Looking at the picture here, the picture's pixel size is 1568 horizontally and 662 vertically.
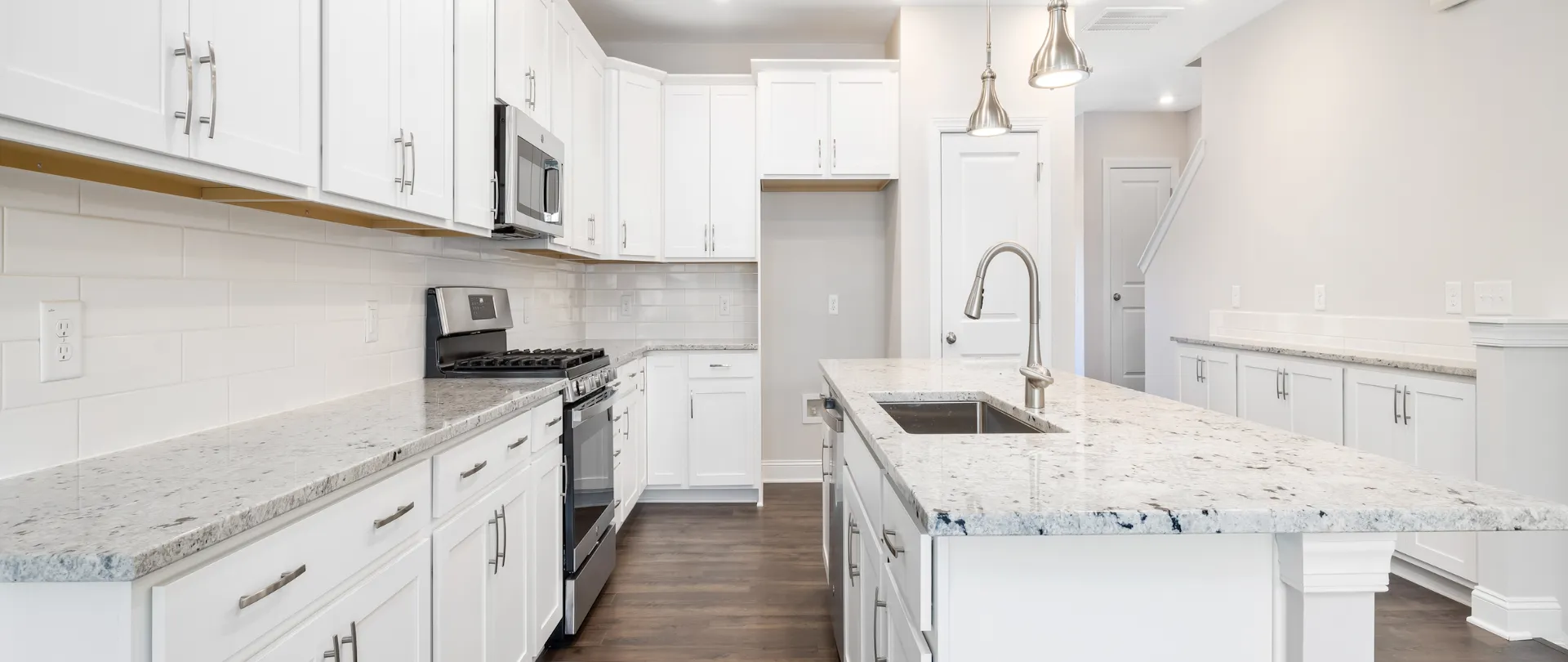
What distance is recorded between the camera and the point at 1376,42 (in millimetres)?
3240

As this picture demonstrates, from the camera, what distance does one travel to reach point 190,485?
1001mm

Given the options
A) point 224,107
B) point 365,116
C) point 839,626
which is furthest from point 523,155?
point 839,626

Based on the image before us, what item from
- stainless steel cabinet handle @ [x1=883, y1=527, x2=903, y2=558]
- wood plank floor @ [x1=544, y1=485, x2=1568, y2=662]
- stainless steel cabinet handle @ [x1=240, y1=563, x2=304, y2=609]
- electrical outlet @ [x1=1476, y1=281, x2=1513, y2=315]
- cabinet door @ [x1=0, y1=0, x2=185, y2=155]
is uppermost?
cabinet door @ [x1=0, y1=0, x2=185, y2=155]

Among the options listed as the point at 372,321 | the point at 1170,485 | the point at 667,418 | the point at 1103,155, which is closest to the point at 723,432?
the point at 667,418

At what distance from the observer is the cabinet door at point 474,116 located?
208 cm

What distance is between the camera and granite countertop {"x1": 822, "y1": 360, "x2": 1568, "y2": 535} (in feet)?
2.66

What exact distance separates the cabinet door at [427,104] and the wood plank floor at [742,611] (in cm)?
151

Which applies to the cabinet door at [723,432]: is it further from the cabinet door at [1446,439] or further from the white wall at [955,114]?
the cabinet door at [1446,439]

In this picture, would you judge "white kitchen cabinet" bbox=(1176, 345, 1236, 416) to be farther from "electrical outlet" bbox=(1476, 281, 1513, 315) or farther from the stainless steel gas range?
the stainless steel gas range

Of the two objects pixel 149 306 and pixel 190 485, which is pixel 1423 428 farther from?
pixel 149 306

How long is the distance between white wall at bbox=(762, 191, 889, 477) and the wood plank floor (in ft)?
3.29

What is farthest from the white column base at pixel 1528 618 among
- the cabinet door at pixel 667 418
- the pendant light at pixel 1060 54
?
the cabinet door at pixel 667 418

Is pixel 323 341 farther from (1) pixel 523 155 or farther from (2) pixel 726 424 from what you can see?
(2) pixel 726 424

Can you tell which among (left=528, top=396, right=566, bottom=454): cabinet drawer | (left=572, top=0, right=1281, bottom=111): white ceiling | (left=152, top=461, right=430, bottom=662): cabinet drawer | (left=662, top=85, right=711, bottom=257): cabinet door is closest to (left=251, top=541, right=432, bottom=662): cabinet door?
(left=152, top=461, right=430, bottom=662): cabinet drawer
